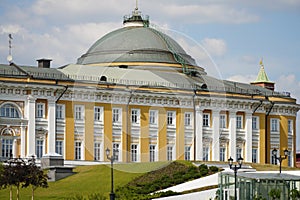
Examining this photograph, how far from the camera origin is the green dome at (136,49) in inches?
3932

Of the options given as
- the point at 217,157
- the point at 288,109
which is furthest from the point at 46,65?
the point at 288,109

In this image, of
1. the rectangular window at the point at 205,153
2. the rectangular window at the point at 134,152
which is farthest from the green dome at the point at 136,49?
the rectangular window at the point at 134,152

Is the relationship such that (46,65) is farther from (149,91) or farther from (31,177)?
(31,177)

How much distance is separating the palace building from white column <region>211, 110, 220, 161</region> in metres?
0.09

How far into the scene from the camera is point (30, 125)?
8800 centimetres

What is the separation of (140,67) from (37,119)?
13315 mm

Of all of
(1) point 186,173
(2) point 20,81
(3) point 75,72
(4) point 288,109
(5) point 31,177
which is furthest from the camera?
(4) point 288,109

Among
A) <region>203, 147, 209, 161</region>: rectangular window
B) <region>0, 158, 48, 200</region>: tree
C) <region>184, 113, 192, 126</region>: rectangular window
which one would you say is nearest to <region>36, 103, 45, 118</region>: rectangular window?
<region>184, 113, 192, 126</region>: rectangular window

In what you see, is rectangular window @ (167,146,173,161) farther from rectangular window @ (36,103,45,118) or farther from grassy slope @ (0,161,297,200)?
grassy slope @ (0,161,297,200)

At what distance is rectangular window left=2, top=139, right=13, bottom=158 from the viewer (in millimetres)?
86812

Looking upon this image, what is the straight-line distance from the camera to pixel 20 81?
287ft

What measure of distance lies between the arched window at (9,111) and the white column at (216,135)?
18828 millimetres

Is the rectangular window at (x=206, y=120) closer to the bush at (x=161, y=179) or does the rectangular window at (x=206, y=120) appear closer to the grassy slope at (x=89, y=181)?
the grassy slope at (x=89, y=181)

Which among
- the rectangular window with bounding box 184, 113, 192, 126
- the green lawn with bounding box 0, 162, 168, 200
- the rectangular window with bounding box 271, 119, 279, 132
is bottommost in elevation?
the green lawn with bounding box 0, 162, 168, 200
